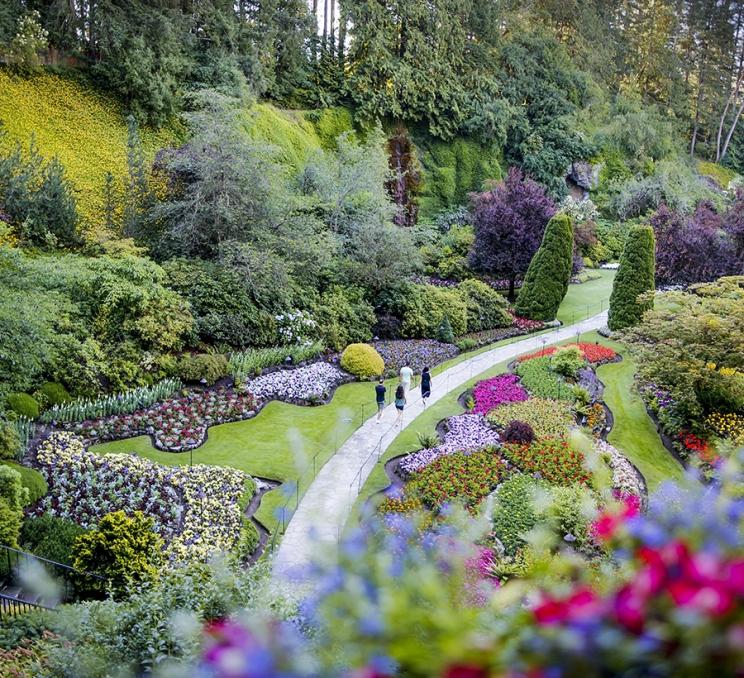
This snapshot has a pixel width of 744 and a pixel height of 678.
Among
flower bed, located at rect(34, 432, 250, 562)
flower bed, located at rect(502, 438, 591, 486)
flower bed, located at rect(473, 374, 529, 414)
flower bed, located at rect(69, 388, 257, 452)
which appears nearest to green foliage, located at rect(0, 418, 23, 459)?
flower bed, located at rect(34, 432, 250, 562)

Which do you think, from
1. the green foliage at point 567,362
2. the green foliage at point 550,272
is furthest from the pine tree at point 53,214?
the green foliage at point 550,272

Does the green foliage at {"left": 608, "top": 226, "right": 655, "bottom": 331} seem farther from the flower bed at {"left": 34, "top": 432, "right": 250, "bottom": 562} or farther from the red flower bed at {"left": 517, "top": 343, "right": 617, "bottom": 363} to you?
the flower bed at {"left": 34, "top": 432, "right": 250, "bottom": 562}

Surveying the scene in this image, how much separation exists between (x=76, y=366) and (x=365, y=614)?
53.9ft

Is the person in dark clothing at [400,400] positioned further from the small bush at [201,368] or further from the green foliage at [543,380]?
the small bush at [201,368]

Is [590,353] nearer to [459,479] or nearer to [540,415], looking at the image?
[540,415]

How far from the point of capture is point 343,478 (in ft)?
46.6

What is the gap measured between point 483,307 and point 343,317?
7289mm

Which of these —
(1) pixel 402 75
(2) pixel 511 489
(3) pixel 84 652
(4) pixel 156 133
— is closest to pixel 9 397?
(3) pixel 84 652

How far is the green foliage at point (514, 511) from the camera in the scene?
11289 millimetres

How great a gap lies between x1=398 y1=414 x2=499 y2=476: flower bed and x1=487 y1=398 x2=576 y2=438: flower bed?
20.3 inches

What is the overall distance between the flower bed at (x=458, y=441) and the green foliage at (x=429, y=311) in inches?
306

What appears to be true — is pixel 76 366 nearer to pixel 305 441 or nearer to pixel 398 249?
pixel 305 441

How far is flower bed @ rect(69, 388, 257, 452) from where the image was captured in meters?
15.2

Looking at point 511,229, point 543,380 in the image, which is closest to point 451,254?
point 511,229
